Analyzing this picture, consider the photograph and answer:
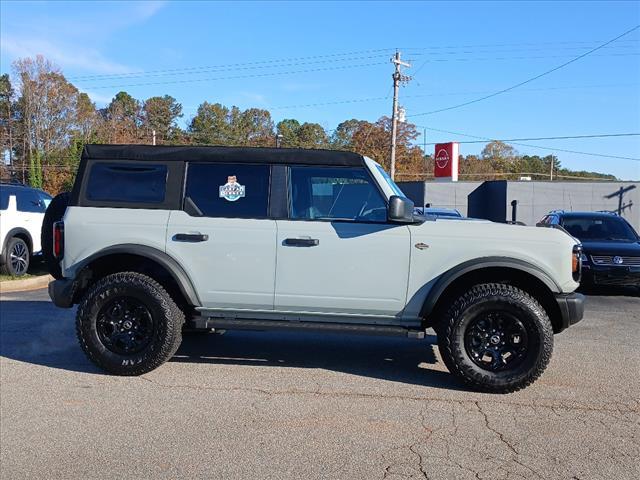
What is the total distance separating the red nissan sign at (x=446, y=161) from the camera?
43.6 meters

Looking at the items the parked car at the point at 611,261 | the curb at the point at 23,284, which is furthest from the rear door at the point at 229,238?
the curb at the point at 23,284

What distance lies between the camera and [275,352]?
640 cm

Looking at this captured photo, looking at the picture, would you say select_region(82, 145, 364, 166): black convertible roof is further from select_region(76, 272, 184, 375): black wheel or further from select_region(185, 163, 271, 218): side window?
select_region(76, 272, 184, 375): black wheel

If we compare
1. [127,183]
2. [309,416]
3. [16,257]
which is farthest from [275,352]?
[16,257]

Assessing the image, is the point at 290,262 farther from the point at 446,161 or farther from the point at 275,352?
the point at 446,161

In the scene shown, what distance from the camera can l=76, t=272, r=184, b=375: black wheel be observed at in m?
5.38

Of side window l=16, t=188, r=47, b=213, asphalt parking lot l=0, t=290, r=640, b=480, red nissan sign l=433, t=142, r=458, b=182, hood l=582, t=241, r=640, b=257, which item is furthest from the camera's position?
red nissan sign l=433, t=142, r=458, b=182

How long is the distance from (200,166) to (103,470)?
284 cm

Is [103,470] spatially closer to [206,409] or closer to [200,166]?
[206,409]

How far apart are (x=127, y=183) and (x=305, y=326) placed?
2.14 meters

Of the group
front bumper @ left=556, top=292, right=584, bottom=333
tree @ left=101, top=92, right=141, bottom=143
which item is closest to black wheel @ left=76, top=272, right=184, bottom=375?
front bumper @ left=556, top=292, right=584, bottom=333

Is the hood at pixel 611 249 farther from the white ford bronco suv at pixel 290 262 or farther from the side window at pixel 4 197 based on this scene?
the side window at pixel 4 197

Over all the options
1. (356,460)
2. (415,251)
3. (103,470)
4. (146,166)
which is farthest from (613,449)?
(146,166)

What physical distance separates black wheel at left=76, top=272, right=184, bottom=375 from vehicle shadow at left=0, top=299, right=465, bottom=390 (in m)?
0.30
